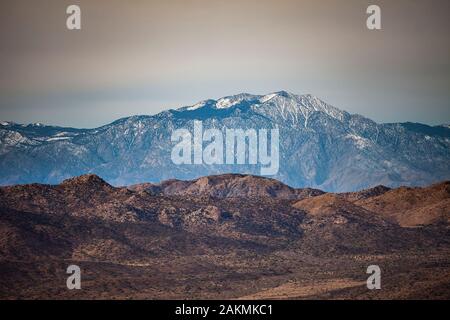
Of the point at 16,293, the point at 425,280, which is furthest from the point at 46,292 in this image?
the point at 425,280

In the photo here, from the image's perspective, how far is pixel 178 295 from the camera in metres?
189

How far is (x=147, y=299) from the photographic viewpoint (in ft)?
605
